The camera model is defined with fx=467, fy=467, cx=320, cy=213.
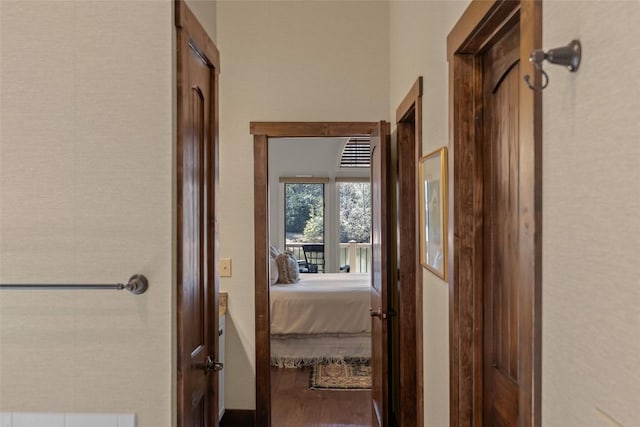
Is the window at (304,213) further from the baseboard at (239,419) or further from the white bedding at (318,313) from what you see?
the baseboard at (239,419)

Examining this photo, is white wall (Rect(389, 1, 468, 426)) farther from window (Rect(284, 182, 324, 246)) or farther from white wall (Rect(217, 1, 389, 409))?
window (Rect(284, 182, 324, 246))

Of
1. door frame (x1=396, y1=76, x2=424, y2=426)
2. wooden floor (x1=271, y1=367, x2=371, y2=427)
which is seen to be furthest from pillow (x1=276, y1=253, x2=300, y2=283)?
door frame (x1=396, y1=76, x2=424, y2=426)

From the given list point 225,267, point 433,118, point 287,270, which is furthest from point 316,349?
point 433,118

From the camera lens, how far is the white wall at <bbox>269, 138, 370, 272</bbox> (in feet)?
25.5

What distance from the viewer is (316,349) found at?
4715 millimetres

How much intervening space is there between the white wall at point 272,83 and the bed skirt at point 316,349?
4.89ft

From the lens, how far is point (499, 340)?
1430 millimetres

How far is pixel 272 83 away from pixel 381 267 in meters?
1.46

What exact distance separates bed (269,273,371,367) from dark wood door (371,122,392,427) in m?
1.49

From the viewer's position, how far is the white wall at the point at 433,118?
172 centimetres

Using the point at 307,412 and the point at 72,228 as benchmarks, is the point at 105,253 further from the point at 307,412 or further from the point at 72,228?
the point at 307,412
